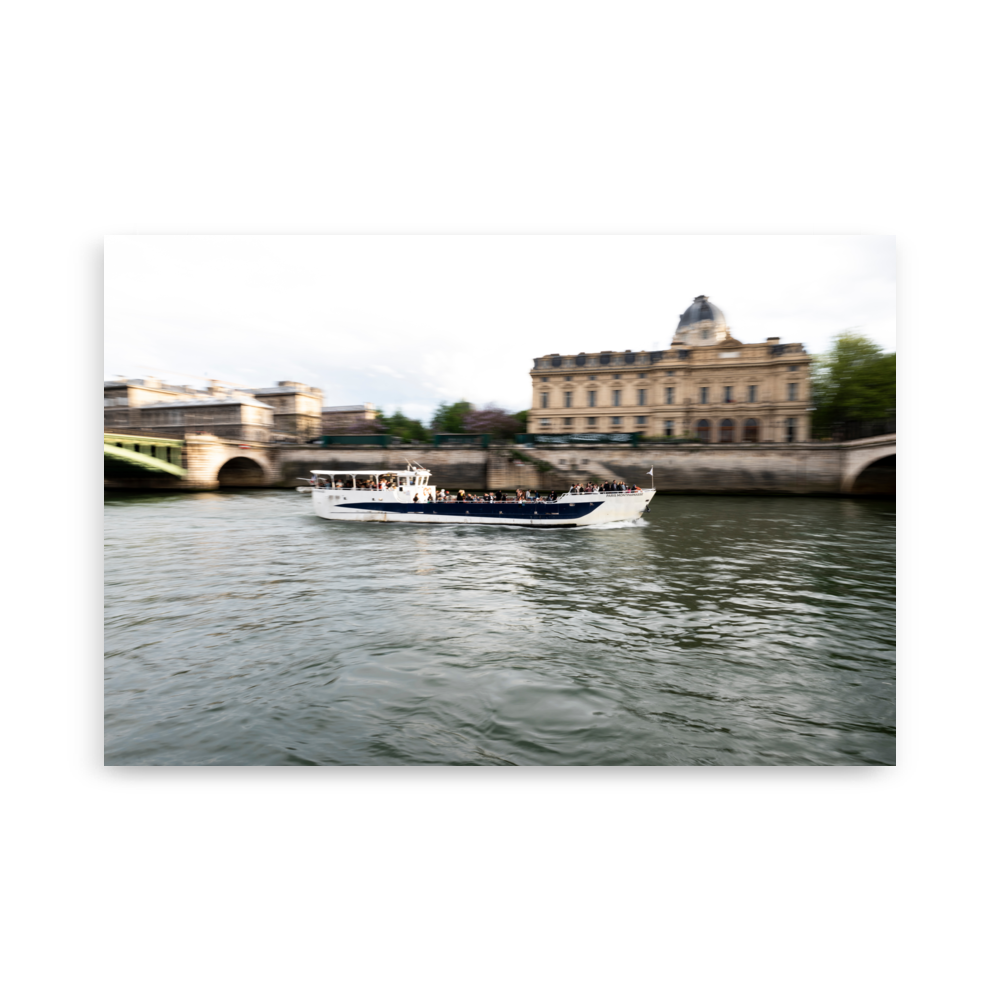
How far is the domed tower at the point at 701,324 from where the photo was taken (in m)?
41.8

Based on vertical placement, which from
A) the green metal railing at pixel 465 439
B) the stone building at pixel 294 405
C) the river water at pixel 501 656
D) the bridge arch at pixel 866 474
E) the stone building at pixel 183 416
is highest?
the stone building at pixel 294 405

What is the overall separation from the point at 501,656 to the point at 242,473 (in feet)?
112

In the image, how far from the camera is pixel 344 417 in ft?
178

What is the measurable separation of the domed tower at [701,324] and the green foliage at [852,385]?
9411 millimetres

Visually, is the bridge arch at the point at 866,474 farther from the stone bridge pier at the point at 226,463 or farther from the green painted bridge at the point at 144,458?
the green painted bridge at the point at 144,458

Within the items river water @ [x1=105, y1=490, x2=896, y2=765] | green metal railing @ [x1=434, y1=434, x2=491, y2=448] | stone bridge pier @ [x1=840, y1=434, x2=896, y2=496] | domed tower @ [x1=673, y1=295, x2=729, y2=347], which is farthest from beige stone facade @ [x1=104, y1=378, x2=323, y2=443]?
stone bridge pier @ [x1=840, y1=434, x2=896, y2=496]

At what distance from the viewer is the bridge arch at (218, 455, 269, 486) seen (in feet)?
114

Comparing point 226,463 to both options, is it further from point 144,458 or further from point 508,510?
point 508,510

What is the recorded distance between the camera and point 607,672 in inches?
236

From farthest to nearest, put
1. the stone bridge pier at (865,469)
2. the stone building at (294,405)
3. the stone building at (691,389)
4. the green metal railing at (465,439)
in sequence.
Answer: the stone building at (294,405)
the stone building at (691,389)
the green metal railing at (465,439)
the stone bridge pier at (865,469)

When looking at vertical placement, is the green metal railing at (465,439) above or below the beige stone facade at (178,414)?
below

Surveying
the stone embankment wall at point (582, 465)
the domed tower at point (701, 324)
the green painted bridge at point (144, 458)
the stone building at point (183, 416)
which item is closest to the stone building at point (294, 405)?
the stone building at point (183, 416)

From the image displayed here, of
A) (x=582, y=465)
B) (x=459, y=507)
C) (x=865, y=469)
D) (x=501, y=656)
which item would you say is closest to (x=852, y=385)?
(x=865, y=469)
